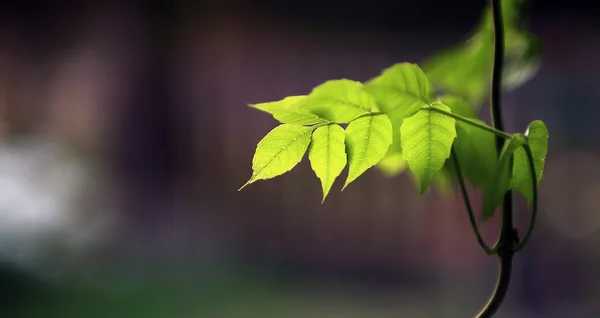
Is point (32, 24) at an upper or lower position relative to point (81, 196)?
upper

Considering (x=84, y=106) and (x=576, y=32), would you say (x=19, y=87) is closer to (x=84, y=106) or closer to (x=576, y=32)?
(x=84, y=106)

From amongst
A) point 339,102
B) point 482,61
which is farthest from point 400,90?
point 482,61

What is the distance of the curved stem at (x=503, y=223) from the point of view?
0.35m

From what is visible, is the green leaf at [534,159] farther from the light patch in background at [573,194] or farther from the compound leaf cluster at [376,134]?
the light patch in background at [573,194]

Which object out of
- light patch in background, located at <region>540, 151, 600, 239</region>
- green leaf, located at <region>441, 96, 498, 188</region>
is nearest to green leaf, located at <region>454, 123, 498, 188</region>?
green leaf, located at <region>441, 96, 498, 188</region>

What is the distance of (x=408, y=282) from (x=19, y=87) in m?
2.00

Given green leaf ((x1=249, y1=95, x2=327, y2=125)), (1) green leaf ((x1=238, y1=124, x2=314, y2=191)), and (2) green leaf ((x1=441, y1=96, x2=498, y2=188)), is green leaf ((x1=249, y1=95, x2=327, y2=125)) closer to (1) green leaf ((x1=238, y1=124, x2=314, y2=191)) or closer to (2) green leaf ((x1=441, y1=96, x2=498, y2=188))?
(1) green leaf ((x1=238, y1=124, x2=314, y2=191))

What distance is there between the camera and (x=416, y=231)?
248cm

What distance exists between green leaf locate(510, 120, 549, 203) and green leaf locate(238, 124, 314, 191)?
0.14m

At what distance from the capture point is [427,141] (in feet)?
1.04

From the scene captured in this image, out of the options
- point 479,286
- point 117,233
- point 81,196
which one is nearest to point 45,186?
point 81,196

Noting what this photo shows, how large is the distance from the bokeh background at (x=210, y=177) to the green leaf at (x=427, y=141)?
1.96 metres

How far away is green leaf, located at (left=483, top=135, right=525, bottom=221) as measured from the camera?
33 centimetres

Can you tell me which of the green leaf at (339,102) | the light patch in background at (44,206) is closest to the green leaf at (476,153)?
the green leaf at (339,102)
